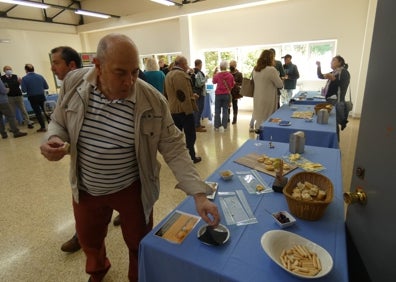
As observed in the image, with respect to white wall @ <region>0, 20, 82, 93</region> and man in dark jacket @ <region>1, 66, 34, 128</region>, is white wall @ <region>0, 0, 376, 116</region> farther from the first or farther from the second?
man in dark jacket @ <region>1, 66, 34, 128</region>

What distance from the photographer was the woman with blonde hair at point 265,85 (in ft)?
10.9

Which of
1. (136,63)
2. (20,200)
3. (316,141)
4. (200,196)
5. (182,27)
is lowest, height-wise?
(20,200)

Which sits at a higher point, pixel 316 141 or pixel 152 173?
pixel 152 173

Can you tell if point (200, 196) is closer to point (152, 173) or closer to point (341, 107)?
point (152, 173)

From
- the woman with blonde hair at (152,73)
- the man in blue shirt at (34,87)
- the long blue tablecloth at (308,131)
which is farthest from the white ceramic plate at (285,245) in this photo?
the man in blue shirt at (34,87)

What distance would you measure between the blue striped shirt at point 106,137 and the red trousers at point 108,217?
12 centimetres

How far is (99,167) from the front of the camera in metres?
1.01

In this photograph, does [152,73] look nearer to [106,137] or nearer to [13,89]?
[106,137]

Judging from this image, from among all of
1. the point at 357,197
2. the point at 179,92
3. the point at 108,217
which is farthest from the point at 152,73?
the point at 357,197

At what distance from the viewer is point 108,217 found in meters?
1.22

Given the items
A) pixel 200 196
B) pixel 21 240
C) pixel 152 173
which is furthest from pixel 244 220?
pixel 21 240

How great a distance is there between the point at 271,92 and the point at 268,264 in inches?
120

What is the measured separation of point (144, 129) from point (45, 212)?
1.90m

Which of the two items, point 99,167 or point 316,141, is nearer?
point 99,167
